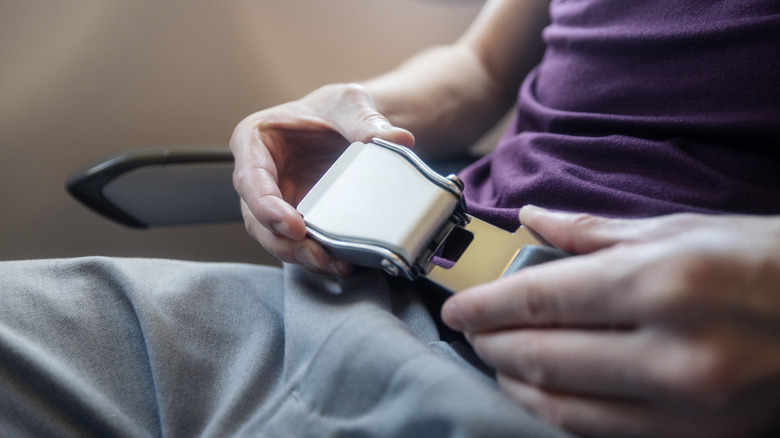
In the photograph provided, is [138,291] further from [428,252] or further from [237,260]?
[237,260]

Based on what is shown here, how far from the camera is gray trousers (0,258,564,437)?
329 mm

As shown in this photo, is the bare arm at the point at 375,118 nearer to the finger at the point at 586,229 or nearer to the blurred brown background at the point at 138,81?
the finger at the point at 586,229

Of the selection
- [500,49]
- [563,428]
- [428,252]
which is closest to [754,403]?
[563,428]

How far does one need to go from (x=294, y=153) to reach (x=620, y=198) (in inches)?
14.6

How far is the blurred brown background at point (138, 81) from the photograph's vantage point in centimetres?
94

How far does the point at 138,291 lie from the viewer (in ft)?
1.45

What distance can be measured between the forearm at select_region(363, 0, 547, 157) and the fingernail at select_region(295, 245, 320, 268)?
1.06ft

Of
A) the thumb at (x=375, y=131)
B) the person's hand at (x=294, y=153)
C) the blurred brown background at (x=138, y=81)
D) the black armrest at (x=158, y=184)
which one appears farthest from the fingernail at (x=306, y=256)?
the blurred brown background at (x=138, y=81)

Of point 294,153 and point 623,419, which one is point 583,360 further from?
point 294,153

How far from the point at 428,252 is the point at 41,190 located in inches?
36.3

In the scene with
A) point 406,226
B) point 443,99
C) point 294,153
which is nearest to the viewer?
point 406,226

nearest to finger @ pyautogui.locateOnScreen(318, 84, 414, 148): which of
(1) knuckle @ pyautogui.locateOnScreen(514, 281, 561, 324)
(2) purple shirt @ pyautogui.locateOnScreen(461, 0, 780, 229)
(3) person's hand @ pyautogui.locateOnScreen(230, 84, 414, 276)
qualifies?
(3) person's hand @ pyautogui.locateOnScreen(230, 84, 414, 276)

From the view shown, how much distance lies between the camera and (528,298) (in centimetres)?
33

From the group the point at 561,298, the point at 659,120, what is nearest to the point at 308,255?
the point at 561,298
